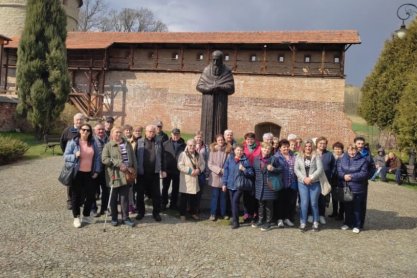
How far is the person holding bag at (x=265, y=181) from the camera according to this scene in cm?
532

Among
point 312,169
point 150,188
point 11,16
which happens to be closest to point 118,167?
point 150,188

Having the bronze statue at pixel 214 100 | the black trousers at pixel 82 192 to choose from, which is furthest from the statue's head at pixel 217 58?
the black trousers at pixel 82 192

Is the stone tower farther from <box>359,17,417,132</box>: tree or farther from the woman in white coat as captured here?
the woman in white coat

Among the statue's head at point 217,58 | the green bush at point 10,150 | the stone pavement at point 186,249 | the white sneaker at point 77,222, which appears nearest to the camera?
the stone pavement at point 186,249

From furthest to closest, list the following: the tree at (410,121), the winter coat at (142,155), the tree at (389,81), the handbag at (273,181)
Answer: the tree at (389,81) → the tree at (410,121) → the winter coat at (142,155) → the handbag at (273,181)

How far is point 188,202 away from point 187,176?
0.46 m

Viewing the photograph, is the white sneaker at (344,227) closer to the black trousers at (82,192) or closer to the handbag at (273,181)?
the handbag at (273,181)

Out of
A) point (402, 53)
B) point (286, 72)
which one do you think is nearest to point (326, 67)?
point (286, 72)

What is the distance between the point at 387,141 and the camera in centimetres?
2158

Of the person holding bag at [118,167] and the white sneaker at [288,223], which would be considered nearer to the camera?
the person holding bag at [118,167]

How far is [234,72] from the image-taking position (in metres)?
21.7

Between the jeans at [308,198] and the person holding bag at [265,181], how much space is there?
0.46 metres

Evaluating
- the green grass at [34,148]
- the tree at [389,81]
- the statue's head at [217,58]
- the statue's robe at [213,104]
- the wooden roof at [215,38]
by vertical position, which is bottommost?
the green grass at [34,148]

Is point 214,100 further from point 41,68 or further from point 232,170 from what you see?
point 41,68
